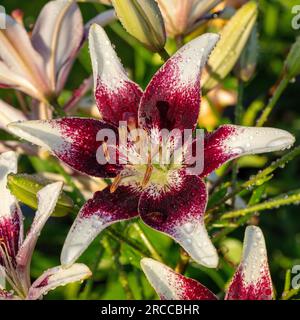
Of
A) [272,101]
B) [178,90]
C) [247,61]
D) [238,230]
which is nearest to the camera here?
[178,90]

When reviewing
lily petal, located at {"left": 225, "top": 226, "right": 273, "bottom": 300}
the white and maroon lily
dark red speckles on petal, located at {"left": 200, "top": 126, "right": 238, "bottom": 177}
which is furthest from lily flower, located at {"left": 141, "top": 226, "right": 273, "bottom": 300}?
the white and maroon lily

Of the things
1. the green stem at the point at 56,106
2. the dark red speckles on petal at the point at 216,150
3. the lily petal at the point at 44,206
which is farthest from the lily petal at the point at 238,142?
the green stem at the point at 56,106

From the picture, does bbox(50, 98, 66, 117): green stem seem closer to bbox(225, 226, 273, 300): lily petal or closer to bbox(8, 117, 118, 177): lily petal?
bbox(8, 117, 118, 177): lily petal

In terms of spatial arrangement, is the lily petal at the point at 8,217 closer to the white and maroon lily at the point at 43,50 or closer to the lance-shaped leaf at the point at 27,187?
the lance-shaped leaf at the point at 27,187

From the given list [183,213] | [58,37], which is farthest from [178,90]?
[58,37]

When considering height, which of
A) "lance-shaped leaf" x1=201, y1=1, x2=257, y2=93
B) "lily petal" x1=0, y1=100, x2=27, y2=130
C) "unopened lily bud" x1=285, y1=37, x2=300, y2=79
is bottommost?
"lily petal" x1=0, y1=100, x2=27, y2=130

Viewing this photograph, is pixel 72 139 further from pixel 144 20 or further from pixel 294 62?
pixel 294 62
